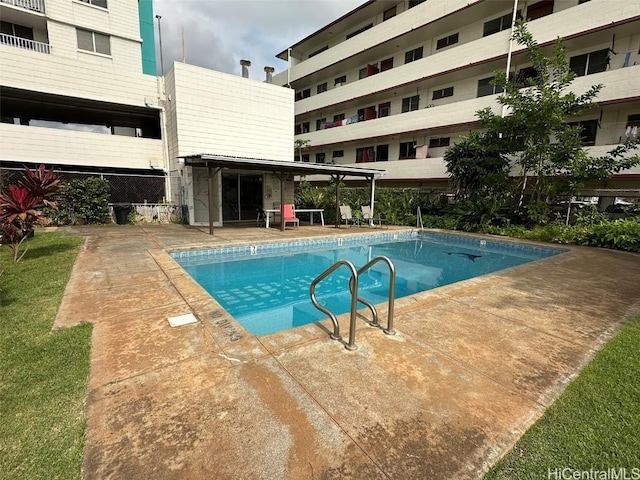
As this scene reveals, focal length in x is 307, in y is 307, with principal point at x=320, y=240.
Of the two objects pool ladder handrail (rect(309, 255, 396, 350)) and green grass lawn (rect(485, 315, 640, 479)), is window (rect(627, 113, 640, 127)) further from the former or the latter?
pool ladder handrail (rect(309, 255, 396, 350))

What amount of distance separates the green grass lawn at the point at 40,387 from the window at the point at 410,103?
70.1 ft

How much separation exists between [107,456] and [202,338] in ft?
4.80

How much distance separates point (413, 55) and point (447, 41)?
91.9 inches

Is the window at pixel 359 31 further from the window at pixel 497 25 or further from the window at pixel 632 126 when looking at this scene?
the window at pixel 632 126

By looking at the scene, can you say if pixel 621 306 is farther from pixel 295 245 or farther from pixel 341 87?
pixel 341 87

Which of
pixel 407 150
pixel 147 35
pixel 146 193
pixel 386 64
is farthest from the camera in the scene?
pixel 386 64

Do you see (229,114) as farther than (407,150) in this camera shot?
No

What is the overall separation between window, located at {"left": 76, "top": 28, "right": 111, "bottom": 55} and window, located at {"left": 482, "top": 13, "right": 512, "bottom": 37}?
2011 cm

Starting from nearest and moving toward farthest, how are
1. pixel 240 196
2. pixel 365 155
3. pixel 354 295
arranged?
pixel 354 295 → pixel 240 196 → pixel 365 155

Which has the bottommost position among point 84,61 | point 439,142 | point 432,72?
point 439,142

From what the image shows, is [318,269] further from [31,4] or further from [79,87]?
[31,4]

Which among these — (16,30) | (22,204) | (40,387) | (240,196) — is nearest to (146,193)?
(240,196)

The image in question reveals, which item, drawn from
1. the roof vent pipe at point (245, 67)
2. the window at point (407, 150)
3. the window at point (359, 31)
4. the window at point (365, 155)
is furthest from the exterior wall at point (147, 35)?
the window at point (407, 150)

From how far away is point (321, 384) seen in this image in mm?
2514
